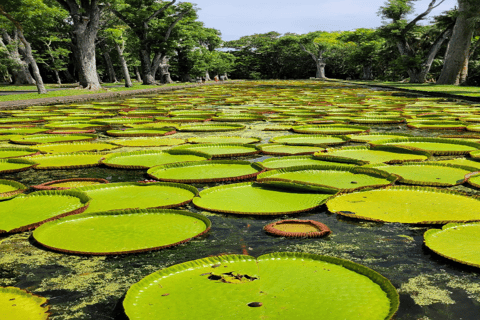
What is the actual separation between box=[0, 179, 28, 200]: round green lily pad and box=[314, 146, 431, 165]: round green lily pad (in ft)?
6.83

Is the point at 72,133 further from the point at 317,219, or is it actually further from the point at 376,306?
the point at 376,306

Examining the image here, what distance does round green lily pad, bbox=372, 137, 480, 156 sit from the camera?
329cm

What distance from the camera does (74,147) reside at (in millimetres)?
3887

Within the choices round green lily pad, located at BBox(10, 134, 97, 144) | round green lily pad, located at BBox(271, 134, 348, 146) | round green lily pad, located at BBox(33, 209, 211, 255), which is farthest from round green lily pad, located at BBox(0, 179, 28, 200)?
round green lily pad, located at BBox(271, 134, 348, 146)

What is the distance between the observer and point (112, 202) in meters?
2.09

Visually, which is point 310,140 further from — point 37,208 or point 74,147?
point 37,208

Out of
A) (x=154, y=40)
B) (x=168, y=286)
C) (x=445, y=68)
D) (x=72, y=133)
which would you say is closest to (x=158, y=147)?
(x=72, y=133)

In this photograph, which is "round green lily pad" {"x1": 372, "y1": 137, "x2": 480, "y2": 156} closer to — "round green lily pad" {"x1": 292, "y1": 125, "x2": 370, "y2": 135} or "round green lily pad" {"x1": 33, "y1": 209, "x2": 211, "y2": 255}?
"round green lily pad" {"x1": 292, "y1": 125, "x2": 370, "y2": 135}

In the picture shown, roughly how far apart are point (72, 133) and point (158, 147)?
1.41 m

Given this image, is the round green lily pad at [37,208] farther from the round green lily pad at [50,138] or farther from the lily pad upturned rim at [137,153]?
the round green lily pad at [50,138]

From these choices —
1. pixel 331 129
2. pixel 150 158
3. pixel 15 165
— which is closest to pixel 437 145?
pixel 331 129

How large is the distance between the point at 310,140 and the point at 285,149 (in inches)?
25.3

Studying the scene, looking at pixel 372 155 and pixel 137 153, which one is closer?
pixel 372 155

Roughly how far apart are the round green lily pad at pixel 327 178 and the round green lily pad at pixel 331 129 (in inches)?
76.2
